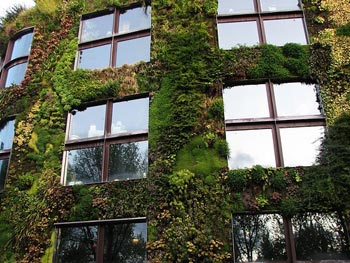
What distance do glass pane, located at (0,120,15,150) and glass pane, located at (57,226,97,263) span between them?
3528mm

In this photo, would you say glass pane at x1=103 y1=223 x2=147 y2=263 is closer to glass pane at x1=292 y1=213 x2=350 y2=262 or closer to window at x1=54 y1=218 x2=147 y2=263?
window at x1=54 y1=218 x2=147 y2=263

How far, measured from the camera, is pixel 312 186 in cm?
817

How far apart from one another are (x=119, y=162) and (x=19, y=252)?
3.03 m

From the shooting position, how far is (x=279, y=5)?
431 inches

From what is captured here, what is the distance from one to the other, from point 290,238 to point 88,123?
571 centimetres

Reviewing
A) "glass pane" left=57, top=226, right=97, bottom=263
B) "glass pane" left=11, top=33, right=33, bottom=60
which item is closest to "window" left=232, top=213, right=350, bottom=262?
"glass pane" left=57, top=226, right=97, bottom=263

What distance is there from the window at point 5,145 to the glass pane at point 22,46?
2519mm

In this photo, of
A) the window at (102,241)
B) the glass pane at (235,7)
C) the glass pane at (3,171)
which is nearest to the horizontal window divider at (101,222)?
the window at (102,241)

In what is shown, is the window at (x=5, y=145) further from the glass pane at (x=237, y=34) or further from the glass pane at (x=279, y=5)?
the glass pane at (x=279, y=5)

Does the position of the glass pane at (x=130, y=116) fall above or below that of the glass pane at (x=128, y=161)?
above

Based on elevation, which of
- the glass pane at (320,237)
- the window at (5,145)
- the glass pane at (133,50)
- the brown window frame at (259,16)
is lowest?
the glass pane at (320,237)

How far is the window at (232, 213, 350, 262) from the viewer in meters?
7.76

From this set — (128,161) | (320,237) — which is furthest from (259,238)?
(128,161)

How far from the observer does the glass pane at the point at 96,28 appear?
11.9 m
